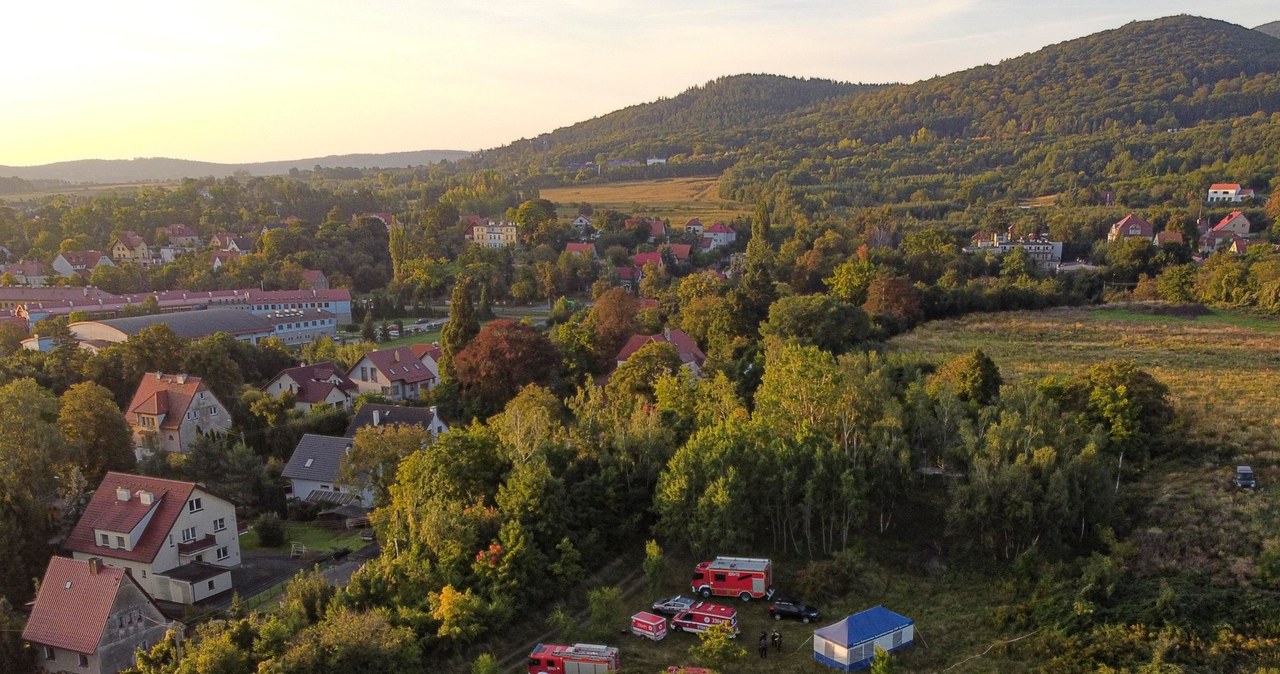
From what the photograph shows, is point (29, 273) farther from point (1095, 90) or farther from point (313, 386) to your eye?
point (1095, 90)

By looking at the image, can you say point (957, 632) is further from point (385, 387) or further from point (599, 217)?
point (599, 217)

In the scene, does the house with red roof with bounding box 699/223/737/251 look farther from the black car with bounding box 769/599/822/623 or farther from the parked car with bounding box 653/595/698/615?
the parked car with bounding box 653/595/698/615

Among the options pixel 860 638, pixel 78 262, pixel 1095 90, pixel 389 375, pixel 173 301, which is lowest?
pixel 860 638

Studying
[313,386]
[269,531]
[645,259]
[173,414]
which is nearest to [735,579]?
[269,531]

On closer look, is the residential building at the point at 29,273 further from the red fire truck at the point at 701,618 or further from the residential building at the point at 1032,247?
the residential building at the point at 1032,247

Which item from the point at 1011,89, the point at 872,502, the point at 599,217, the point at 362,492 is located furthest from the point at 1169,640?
the point at 1011,89
